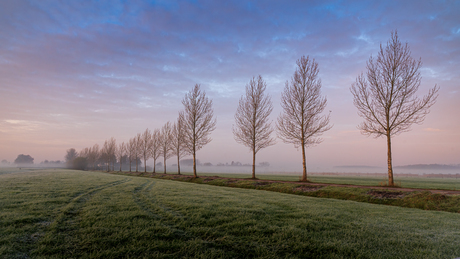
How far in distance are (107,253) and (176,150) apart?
1471 inches

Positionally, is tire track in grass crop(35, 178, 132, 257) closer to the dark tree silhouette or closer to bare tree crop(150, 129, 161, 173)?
bare tree crop(150, 129, 161, 173)

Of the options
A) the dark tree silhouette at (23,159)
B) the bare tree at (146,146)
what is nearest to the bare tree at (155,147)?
the bare tree at (146,146)

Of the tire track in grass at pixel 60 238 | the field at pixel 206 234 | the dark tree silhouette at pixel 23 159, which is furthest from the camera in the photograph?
the dark tree silhouette at pixel 23 159

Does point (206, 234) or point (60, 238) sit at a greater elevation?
point (60, 238)

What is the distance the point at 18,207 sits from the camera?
6660mm

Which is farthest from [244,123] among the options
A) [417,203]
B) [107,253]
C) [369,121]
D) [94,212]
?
[107,253]

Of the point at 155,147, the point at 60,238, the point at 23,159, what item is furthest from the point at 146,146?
the point at 23,159

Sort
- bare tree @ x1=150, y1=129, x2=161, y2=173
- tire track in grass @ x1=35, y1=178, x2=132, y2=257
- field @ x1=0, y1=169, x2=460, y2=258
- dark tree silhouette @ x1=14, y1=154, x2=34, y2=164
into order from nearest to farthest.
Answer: tire track in grass @ x1=35, y1=178, x2=132, y2=257 → field @ x1=0, y1=169, x2=460, y2=258 → bare tree @ x1=150, y1=129, x2=161, y2=173 → dark tree silhouette @ x1=14, y1=154, x2=34, y2=164

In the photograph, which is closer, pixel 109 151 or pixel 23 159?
pixel 109 151

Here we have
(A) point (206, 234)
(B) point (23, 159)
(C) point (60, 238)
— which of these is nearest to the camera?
(C) point (60, 238)

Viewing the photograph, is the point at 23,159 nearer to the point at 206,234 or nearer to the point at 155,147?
the point at 155,147

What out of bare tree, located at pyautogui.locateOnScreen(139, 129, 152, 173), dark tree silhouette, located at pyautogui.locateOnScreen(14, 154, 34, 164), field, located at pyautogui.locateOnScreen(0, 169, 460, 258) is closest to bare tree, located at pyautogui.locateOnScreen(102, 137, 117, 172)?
bare tree, located at pyautogui.locateOnScreen(139, 129, 152, 173)

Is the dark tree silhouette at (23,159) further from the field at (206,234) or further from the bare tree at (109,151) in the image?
the field at (206,234)

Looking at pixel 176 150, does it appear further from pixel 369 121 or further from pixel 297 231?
pixel 297 231
